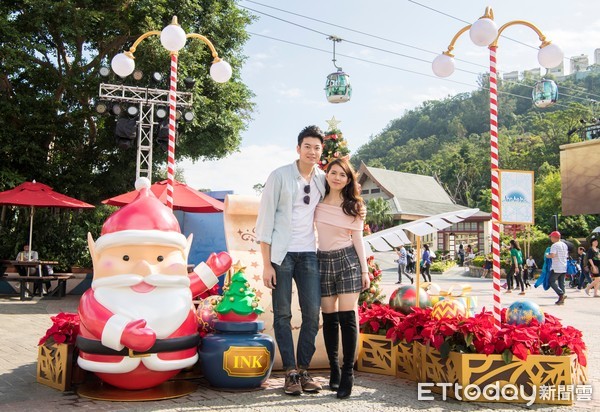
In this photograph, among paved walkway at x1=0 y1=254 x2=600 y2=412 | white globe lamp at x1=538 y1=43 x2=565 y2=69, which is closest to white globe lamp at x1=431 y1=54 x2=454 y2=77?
white globe lamp at x1=538 y1=43 x2=565 y2=69

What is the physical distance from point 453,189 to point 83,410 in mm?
69946

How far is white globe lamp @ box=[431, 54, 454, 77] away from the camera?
6.10 m

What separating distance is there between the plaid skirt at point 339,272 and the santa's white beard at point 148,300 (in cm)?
111

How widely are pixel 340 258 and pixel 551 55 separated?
3128 mm

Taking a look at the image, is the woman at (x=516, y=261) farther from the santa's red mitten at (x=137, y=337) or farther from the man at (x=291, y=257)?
the santa's red mitten at (x=137, y=337)

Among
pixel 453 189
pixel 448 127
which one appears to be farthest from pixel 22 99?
pixel 448 127

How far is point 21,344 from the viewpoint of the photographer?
6758mm

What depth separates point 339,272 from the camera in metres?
4.32

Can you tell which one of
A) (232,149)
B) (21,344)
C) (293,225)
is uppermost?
(232,149)

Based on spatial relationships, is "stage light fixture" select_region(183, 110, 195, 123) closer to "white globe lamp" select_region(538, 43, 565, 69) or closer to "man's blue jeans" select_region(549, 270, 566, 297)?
"man's blue jeans" select_region(549, 270, 566, 297)

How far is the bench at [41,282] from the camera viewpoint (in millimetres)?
12297

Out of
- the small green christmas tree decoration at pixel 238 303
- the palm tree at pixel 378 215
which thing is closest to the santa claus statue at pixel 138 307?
the small green christmas tree decoration at pixel 238 303

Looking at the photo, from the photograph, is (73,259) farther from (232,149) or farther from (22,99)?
(232,149)

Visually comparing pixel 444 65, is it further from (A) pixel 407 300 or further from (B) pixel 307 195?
(B) pixel 307 195
